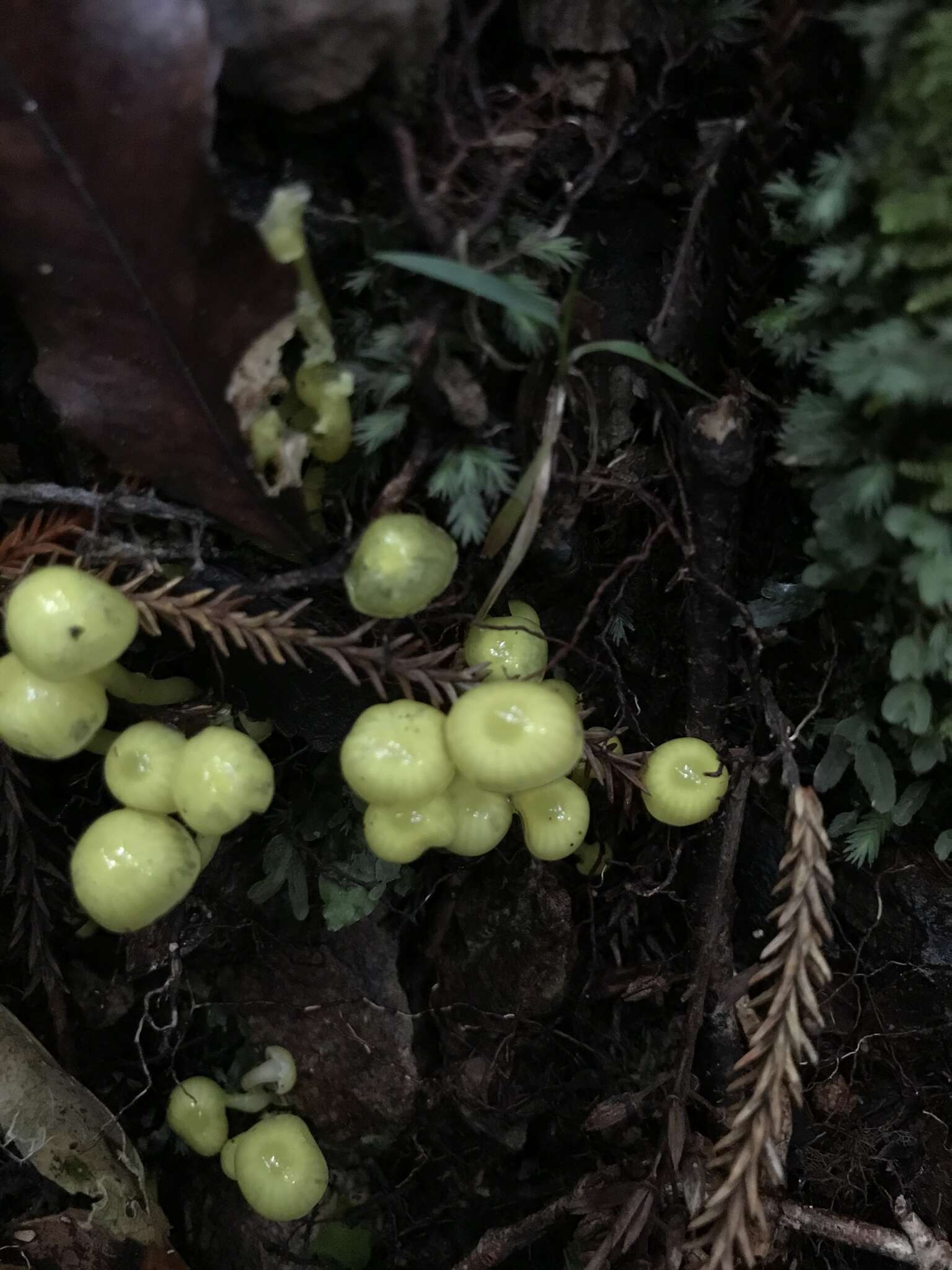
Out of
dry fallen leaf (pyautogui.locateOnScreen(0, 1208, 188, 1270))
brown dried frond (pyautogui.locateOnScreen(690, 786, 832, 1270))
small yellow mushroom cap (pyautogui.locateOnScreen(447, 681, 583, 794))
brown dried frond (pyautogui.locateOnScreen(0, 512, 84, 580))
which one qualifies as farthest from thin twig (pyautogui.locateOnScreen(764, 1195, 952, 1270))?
brown dried frond (pyautogui.locateOnScreen(0, 512, 84, 580))

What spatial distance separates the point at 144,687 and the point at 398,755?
544 mm

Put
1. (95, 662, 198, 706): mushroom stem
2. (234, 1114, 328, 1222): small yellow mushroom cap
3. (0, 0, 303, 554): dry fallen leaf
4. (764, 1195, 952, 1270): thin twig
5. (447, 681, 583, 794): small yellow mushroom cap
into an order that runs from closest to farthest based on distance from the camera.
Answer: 1. (0, 0, 303, 554): dry fallen leaf
2. (447, 681, 583, 794): small yellow mushroom cap
3. (95, 662, 198, 706): mushroom stem
4. (764, 1195, 952, 1270): thin twig
5. (234, 1114, 328, 1222): small yellow mushroom cap

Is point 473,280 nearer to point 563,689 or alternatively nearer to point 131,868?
point 563,689

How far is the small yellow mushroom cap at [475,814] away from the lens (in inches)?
57.4

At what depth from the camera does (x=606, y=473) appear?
157 cm

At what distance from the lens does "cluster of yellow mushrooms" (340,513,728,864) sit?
1.30 meters

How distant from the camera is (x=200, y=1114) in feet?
6.49

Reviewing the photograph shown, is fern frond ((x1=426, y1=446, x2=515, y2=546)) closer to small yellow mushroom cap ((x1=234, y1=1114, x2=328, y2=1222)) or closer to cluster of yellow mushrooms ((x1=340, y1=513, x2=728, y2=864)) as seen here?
cluster of yellow mushrooms ((x1=340, y1=513, x2=728, y2=864))

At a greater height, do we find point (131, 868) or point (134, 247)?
point (134, 247)

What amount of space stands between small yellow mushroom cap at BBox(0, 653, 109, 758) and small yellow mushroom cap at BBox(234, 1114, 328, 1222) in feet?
3.40

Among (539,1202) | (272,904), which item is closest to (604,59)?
(272,904)

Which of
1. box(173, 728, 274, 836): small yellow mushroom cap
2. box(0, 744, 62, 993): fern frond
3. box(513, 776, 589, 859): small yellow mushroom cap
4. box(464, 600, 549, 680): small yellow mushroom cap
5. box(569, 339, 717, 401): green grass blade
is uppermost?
box(569, 339, 717, 401): green grass blade

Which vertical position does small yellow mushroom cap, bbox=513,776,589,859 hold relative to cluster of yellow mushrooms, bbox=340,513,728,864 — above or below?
below

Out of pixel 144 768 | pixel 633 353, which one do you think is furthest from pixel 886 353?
pixel 144 768
